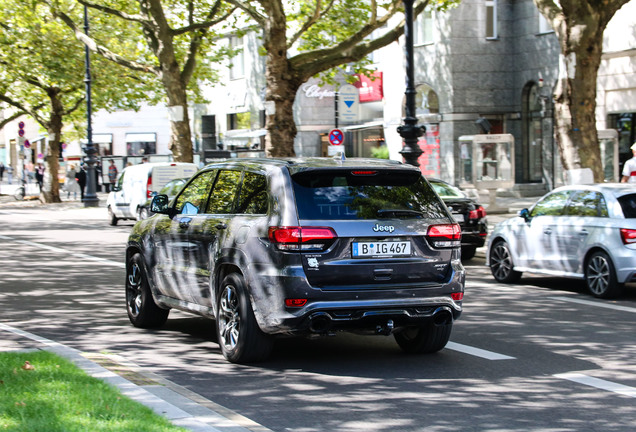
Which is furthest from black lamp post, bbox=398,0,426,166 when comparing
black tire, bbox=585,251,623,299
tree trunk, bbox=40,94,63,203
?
tree trunk, bbox=40,94,63,203

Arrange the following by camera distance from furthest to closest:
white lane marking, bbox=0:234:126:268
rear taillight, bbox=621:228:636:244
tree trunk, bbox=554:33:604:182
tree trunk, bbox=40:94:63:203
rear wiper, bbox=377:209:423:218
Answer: tree trunk, bbox=40:94:63:203, tree trunk, bbox=554:33:604:182, white lane marking, bbox=0:234:126:268, rear taillight, bbox=621:228:636:244, rear wiper, bbox=377:209:423:218

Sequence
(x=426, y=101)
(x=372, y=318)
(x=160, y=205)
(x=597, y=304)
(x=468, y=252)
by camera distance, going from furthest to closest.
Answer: (x=426, y=101) → (x=468, y=252) → (x=597, y=304) → (x=160, y=205) → (x=372, y=318)

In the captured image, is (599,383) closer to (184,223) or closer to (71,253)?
(184,223)

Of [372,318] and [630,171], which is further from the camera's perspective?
[630,171]

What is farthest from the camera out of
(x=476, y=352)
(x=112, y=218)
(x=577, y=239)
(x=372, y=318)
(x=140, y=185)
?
(x=112, y=218)

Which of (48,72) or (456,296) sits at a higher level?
(48,72)

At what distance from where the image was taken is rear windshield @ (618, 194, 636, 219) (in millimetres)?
12258

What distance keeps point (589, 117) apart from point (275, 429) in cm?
1378

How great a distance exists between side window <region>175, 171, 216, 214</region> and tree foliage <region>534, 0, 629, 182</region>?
34.6ft

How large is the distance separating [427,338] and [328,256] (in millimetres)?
1416

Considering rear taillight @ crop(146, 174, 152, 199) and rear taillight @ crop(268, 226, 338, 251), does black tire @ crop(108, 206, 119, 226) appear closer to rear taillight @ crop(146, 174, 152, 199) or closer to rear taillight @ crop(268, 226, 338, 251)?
rear taillight @ crop(146, 174, 152, 199)

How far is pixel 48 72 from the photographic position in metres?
40.2

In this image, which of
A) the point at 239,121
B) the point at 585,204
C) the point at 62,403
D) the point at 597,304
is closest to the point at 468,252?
the point at 585,204

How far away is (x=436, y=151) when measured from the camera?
36344 mm
